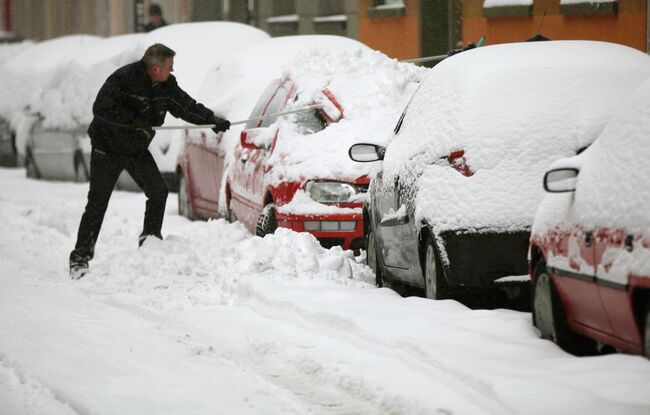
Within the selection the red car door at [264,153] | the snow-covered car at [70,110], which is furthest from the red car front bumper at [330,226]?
the snow-covered car at [70,110]

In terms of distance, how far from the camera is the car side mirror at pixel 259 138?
504 inches

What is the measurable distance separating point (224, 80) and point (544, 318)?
10208 mm

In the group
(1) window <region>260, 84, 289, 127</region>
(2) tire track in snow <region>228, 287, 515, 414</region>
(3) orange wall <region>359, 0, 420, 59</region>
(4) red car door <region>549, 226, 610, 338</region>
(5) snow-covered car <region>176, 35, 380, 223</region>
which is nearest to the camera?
(2) tire track in snow <region>228, 287, 515, 414</region>

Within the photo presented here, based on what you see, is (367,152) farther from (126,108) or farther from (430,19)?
(430,19)

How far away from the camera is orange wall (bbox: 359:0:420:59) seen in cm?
2467

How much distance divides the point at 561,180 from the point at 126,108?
5758 millimetres

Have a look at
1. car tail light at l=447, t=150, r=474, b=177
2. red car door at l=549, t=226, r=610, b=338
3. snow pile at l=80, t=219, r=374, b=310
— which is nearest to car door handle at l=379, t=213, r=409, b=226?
snow pile at l=80, t=219, r=374, b=310

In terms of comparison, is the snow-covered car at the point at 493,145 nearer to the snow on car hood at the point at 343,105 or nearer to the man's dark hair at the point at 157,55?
the snow on car hood at the point at 343,105

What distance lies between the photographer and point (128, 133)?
472 inches

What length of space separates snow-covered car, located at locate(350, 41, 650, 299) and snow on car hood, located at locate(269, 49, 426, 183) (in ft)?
8.75

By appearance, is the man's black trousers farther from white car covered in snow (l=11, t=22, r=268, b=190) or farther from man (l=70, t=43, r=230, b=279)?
white car covered in snow (l=11, t=22, r=268, b=190)

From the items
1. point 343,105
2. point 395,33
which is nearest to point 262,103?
point 343,105

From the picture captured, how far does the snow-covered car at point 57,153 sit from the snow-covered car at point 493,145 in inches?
572

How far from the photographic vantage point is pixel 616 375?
20.5 ft
